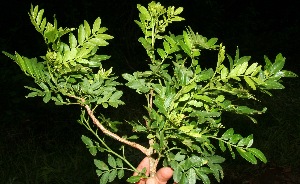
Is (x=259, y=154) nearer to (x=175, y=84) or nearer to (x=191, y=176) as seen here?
(x=191, y=176)

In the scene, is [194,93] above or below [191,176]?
above

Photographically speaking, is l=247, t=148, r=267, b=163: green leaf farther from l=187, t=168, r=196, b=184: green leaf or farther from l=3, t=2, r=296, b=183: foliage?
l=187, t=168, r=196, b=184: green leaf

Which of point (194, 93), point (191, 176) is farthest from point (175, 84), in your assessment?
point (191, 176)

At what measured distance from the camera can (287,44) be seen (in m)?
7.13

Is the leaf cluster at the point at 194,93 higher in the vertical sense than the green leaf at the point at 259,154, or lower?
higher

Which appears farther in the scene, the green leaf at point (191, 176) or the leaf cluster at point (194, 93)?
the green leaf at point (191, 176)

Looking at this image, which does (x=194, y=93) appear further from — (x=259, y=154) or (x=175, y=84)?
(x=259, y=154)

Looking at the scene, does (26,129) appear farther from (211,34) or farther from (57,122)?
(211,34)

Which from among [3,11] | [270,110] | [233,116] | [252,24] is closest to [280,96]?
[270,110]

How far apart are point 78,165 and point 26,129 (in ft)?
3.88

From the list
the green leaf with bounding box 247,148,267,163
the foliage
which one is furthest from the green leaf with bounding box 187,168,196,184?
the green leaf with bounding box 247,148,267,163

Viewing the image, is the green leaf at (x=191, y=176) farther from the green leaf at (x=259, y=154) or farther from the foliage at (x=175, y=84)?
the green leaf at (x=259, y=154)

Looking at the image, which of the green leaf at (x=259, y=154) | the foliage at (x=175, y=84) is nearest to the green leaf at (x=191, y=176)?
the foliage at (x=175, y=84)

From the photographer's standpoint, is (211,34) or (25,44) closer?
(25,44)
